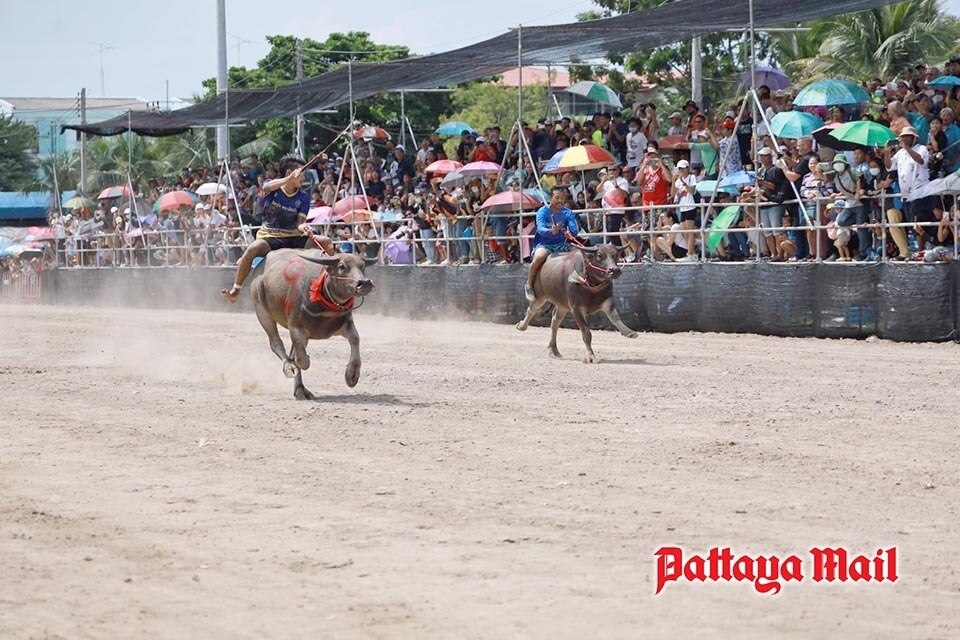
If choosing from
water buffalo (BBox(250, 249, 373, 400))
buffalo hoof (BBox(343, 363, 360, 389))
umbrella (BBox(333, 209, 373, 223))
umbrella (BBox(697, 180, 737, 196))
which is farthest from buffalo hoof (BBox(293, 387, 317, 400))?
umbrella (BBox(333, 209, 373, 223))

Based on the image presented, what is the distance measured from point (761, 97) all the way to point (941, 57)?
22.2m

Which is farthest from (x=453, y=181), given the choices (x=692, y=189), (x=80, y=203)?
(x=80, y=203)

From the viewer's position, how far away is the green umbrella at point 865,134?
18922 mm

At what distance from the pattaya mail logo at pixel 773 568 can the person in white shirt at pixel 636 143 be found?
59.7 feet

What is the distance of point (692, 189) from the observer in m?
22.2

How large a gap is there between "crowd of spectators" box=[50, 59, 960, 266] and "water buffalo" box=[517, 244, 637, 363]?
10.6 ft

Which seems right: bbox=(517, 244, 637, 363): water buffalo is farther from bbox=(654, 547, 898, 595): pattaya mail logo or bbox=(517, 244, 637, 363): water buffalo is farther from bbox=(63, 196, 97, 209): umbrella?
bbox=(63, 196, 97, 209): umbrella

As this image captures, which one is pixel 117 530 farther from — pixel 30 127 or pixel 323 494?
pixel 30 127

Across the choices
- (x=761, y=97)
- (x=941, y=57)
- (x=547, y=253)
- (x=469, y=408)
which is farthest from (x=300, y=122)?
(x=469, y=408)

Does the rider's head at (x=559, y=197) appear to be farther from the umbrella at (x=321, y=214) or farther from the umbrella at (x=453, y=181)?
the umbrella at (x=321, y=214)

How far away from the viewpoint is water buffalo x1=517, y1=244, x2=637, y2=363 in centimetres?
1736

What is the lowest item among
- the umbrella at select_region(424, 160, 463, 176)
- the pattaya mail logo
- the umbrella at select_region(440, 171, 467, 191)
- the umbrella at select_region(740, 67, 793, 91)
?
the pattaya mail logo

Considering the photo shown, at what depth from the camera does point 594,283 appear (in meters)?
17.5

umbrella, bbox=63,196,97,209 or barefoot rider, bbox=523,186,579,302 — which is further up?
umbrella, bbox=63,196,97,209
